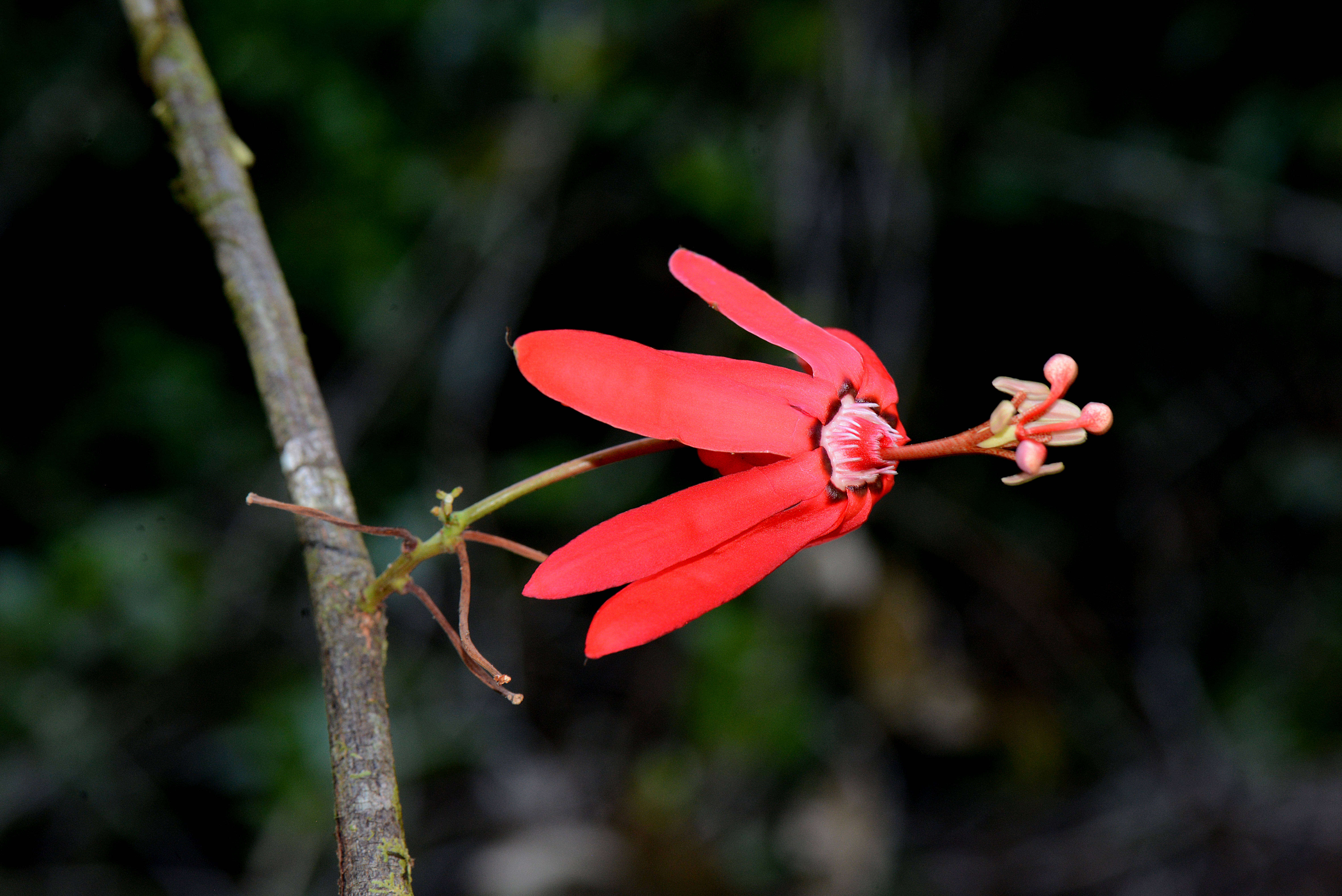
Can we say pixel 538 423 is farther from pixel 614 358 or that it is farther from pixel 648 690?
pixel 614 358

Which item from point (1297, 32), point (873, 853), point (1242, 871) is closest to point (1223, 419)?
point (1297, 32)

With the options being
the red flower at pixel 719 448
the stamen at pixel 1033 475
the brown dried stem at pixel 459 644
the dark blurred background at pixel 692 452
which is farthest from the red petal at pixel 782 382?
the dark blurred background at pixel 692 452

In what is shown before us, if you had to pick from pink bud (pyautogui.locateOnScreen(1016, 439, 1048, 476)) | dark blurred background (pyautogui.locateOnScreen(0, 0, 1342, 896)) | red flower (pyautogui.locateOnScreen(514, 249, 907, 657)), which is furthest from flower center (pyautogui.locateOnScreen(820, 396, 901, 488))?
dark blurred background (pyautogui.locateOnScreen(0, 0, 1342, 896))

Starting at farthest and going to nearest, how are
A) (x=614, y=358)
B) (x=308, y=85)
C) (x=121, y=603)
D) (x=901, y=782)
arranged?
(x=901, y=782) → (x=308, y=85) → (x=121, y=603) → (x=614, y=358)

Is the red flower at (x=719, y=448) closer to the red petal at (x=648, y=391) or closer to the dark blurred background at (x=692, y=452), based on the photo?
the red petal at (x=648, y=391)

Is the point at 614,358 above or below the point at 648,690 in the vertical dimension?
above

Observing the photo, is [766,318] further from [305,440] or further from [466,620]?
[305,440]

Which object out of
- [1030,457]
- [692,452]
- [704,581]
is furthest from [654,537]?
[692,452]
